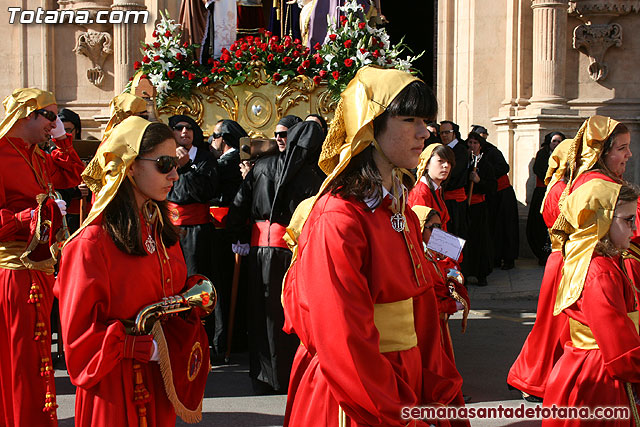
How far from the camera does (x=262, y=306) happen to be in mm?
6965

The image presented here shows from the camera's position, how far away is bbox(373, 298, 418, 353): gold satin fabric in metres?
3.14

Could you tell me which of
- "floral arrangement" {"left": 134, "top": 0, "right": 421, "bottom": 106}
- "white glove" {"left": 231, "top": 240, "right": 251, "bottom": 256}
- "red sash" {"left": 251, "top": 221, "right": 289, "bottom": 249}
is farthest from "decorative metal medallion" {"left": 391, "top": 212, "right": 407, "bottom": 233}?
"floral arrangement" {"left": 134, "top": 0, "right": 421, "bottom": 106}

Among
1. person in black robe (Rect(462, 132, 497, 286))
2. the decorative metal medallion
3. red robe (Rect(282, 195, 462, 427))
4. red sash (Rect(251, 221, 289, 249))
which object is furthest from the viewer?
person in black robe (Rect(462, 132, 497, 286))

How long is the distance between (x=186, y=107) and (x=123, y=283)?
582cm

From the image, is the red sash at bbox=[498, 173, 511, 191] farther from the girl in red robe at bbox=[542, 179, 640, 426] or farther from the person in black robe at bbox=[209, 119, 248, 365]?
the girl in red robe at bbox=[542, 179, 640, 426]

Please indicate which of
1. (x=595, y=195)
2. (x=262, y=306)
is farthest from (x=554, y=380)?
(x=262, y=306)

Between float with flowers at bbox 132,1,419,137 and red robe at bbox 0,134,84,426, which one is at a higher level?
float with flowers at bbox 132,1,419,137

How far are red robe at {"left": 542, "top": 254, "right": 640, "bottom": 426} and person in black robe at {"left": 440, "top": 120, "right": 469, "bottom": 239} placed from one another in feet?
20.0

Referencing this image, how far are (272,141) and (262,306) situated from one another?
52.9 inches

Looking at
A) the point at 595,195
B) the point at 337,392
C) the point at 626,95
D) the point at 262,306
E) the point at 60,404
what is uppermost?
the point at 626,95

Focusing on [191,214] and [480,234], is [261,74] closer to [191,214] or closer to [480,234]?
[191,214]

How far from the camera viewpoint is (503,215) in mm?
12164

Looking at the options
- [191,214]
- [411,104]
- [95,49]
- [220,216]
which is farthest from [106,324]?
[95,49]

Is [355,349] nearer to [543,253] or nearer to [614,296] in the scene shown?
[614,296]
